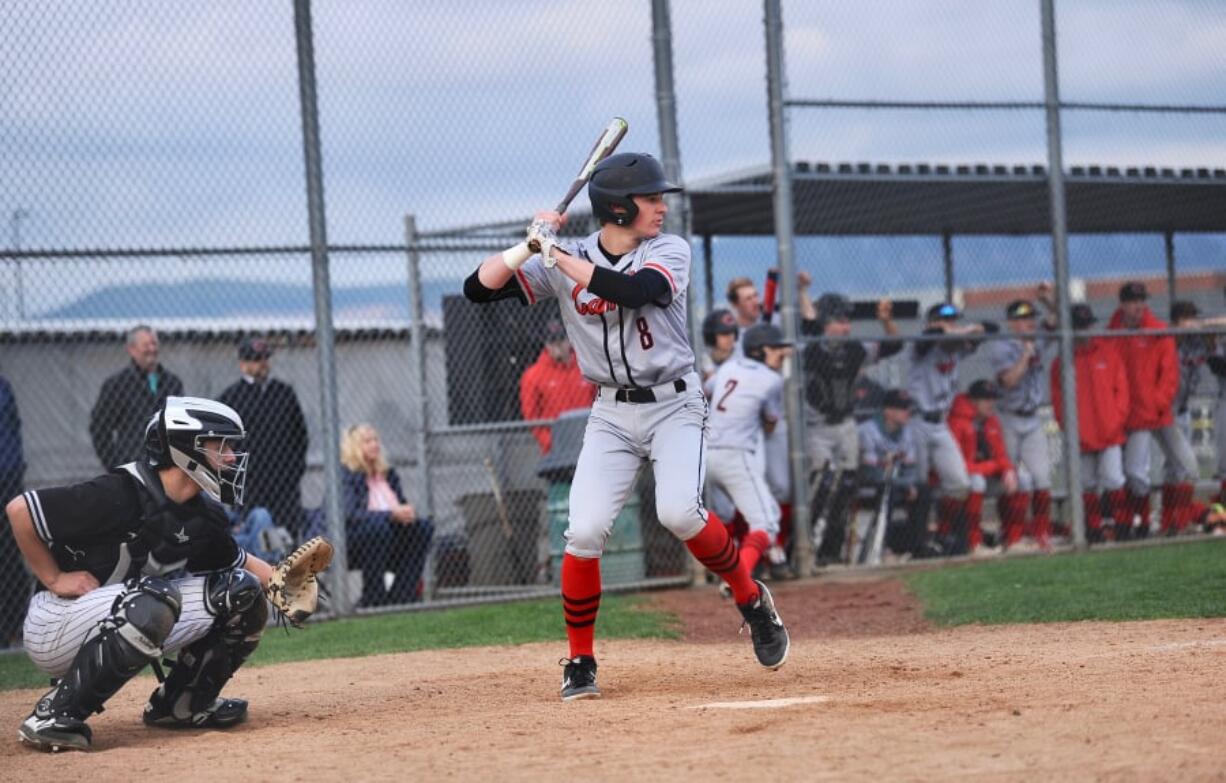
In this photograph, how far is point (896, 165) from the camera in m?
11.7

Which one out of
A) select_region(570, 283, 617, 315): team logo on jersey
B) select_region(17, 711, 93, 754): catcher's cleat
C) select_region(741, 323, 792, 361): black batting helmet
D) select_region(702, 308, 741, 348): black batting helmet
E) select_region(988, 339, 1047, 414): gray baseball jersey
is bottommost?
→ select_region(17, 711, 93, 754): catcher's cleat

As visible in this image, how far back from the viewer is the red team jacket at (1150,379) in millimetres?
12641

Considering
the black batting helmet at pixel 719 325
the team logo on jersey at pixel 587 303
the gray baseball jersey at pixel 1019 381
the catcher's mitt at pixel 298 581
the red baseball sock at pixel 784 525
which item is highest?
the team logo on jersey at pixel 587 303

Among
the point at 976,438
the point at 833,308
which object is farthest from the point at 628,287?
the point at 976,438

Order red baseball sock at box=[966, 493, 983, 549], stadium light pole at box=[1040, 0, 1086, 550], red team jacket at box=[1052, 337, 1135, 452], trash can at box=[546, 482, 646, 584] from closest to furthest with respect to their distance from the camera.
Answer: trash can at box=[546, 482, 646, 584], stadium light pole at box=[1040, 0, 1086, 550], red baseball sock at box=[966, 493, 983, 549], red team jacket at box=[1052, 337, 1135, 452]

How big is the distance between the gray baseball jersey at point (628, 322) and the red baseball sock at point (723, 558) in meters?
0.62

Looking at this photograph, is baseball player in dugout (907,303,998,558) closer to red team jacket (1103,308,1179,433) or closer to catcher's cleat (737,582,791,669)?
red team jacket (1103,308,1179,433)

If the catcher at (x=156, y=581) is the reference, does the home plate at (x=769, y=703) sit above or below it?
below

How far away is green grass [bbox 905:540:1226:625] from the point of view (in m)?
8.26

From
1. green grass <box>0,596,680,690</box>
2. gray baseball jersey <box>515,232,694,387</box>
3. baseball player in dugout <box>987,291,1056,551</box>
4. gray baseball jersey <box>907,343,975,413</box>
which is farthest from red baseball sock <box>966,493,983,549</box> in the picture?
gray baseball jersey <box>515,232,694,387</box>

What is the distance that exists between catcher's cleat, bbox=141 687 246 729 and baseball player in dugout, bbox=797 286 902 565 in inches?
248

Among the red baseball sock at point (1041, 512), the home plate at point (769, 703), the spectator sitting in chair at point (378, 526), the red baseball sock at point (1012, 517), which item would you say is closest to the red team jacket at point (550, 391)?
the spectator sitting in chair at point (378, 526)

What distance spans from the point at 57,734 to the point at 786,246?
678 centimetres

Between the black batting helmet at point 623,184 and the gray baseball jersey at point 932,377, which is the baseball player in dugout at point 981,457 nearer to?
the gray baseball jersey at point 932,377
